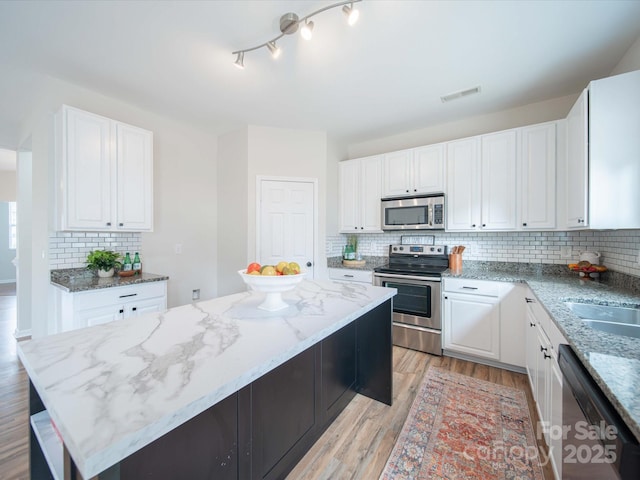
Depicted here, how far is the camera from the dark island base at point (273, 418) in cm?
77

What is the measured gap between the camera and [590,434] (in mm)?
848

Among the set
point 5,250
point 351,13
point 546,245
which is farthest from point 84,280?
point 5,250

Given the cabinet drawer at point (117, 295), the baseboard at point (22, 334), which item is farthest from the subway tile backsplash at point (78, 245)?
the baseboard at point (22, 334)

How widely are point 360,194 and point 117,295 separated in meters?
3.01

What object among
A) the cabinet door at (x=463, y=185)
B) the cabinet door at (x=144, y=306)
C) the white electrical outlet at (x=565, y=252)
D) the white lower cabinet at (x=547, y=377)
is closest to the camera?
the white lower cabinet at (x=547, y=377)

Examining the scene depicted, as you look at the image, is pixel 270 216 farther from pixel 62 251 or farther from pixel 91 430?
pixel 91 430

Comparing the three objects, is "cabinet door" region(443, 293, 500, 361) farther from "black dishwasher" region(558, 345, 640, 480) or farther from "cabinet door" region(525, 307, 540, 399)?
"black dishwasher" region(558, 345, 640, 480)

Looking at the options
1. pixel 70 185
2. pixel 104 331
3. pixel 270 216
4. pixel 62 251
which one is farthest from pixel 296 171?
pixel 104 331

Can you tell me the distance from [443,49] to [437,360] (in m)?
2.84

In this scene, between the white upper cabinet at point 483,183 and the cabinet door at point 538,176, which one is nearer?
the cabinet door at point 538,176

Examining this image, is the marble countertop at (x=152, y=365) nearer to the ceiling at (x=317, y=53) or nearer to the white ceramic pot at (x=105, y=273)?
the white ceramic pot at (x=105, y=273)

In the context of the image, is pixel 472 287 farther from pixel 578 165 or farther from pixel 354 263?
pixel 354 263

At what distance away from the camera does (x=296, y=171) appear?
3.62 meters

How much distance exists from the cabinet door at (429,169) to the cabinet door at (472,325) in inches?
51.1
